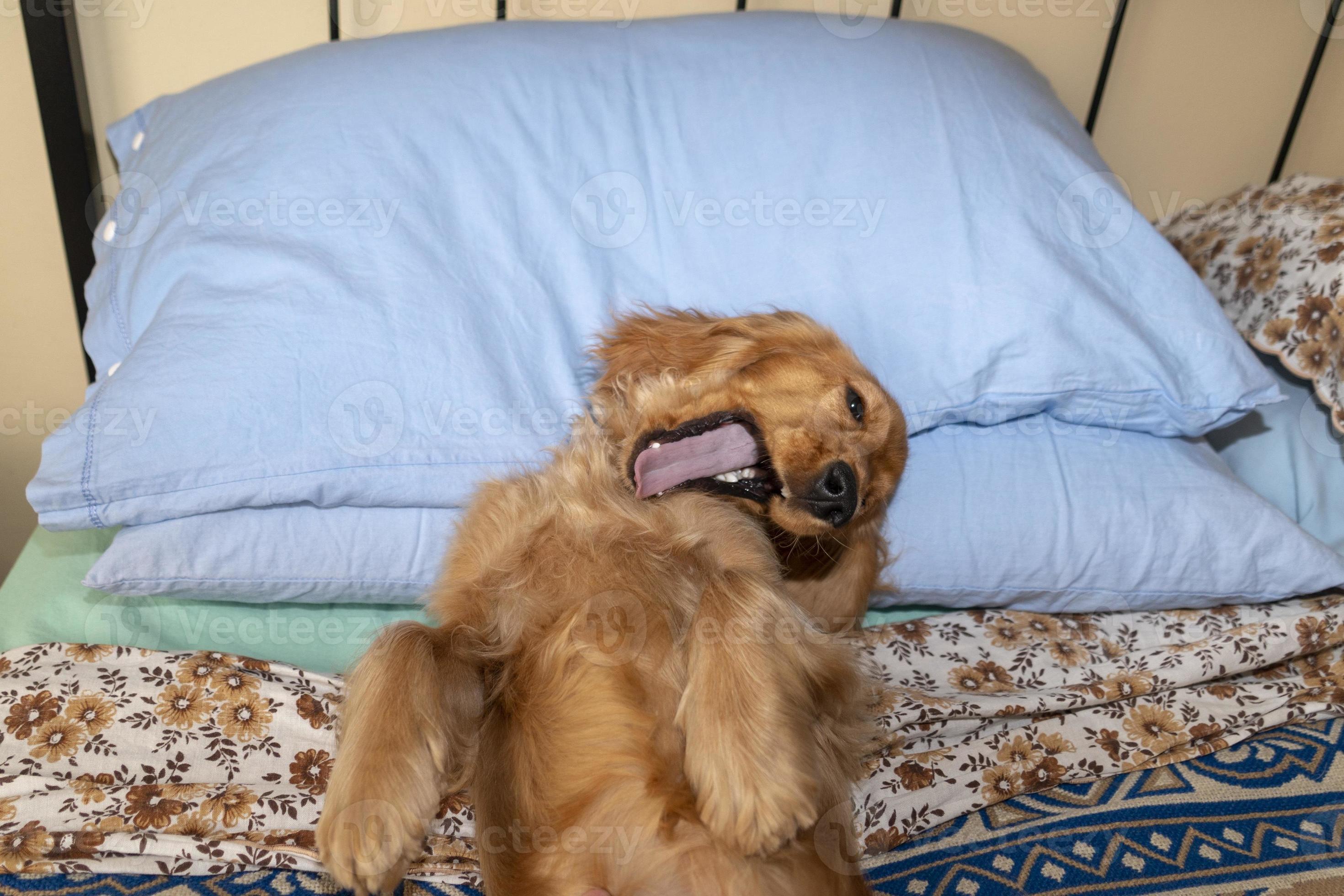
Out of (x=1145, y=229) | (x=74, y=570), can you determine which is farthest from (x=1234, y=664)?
(x=74, y=570)

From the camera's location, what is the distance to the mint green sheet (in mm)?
1874

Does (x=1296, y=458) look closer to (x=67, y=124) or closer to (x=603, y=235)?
(x=603, y=235)

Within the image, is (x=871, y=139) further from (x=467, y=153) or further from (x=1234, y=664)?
(x=1234, y=664)

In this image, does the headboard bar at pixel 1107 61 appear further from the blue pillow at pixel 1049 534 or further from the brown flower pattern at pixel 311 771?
the brown flower pattern at pixel 311 771

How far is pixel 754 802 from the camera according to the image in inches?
51.4

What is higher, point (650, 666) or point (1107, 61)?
point (1107, 61)

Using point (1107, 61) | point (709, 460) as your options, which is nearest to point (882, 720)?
point (709, 460)

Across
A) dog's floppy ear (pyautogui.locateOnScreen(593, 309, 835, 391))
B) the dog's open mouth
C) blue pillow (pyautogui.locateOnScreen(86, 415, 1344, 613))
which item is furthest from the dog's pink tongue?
blue pillow (pyautogui.locateOnScreen(86, 415, 1344, 613))

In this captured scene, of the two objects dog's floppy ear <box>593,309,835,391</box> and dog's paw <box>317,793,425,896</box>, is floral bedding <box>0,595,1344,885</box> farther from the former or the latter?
dog's floppy ear <box>593,309,835,391</box>

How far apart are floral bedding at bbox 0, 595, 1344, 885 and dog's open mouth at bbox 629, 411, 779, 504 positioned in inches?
19.1

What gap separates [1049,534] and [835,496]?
669 millimetres

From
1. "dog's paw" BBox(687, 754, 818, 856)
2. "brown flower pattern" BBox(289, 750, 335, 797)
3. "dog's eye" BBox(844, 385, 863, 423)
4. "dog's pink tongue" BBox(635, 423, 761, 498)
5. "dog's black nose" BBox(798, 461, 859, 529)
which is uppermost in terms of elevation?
"dog's eye" BBox(844, 385, 863, 423)

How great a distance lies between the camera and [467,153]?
1.93 meters

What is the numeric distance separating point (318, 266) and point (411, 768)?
3.28ft
